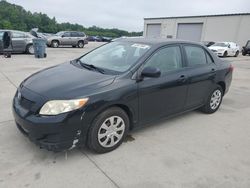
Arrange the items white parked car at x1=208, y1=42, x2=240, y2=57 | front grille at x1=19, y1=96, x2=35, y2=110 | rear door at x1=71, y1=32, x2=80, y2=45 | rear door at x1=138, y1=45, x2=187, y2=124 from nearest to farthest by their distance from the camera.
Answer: front grille at x1=19, y1=96, x2=35, y2=110 < rear door at x1=138, y1=45, x2=187, y2=124 < white parked car at x1=208, y1=42, x2=240, y2=57 < rear door at x1=71, y1=32, x2=80, y2=45

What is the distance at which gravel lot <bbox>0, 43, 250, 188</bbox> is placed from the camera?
271cm

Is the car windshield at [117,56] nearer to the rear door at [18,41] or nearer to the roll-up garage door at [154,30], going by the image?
the rear door at [18,41]

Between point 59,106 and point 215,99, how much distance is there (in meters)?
3.41

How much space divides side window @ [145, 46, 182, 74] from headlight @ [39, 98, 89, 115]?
4.07ft

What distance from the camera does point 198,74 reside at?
4.33m

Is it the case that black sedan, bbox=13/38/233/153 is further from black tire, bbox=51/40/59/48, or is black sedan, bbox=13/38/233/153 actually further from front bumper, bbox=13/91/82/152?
black tire, bbox=51/40/59/48

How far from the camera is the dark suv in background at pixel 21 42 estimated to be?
45.4 feet

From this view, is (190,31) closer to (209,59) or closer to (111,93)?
(209,59)

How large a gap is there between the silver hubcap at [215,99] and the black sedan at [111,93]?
13.5 inches

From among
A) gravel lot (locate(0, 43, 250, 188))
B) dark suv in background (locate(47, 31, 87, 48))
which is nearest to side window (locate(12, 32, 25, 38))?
dark suv in background (locate(47, 31, 87, 48))

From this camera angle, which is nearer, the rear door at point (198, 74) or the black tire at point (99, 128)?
the black tire at point (99, 128)

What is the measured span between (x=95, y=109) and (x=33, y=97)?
0.77 m

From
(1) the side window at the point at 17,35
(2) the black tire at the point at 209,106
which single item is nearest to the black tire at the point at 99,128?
(2) the black tire at the point at 209,106

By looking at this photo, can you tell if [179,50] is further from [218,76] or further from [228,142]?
[228,142]
